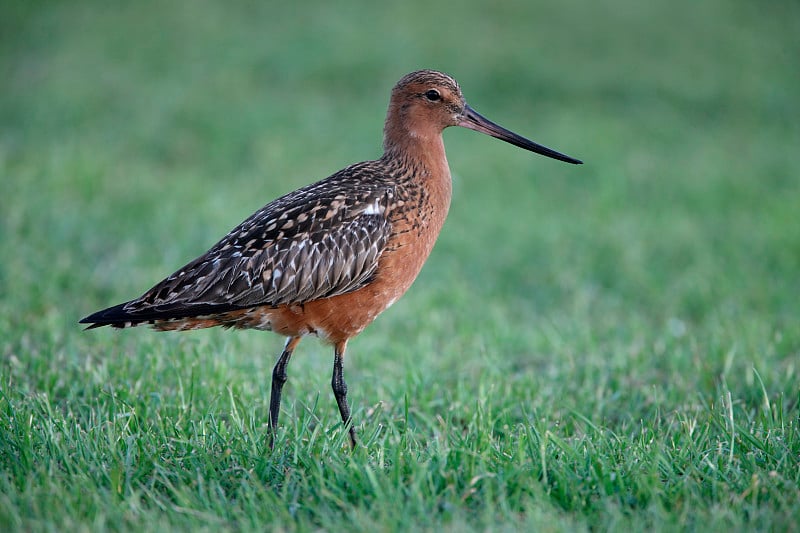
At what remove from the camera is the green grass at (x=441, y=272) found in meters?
3.76

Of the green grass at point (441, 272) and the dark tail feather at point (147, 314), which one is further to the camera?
the dark tail feather at point (147, 314)

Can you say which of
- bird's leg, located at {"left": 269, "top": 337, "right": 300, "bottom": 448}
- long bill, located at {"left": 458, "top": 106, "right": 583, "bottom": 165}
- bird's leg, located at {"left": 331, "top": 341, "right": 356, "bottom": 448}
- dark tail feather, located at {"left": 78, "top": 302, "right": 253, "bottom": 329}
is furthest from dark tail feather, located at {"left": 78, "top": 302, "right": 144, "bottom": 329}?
long bill, located at {"left": 458, "top": 106, "right": 583, "bottom": 165}

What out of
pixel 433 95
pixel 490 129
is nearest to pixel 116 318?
pixel 433 95

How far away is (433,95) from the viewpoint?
545 cm

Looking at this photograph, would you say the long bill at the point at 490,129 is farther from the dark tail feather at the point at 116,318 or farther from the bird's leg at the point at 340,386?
the dark tail feather at the point at 116,318

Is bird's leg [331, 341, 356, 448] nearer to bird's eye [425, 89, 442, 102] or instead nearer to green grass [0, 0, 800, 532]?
green grass [0, 0, 800, 532]

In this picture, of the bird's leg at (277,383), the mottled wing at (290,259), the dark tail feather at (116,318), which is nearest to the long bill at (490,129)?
the mottled wing at (290,259)

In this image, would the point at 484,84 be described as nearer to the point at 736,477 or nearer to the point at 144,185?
the point at 144,185

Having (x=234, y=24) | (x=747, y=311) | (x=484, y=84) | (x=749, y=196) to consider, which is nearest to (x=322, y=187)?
(x=747, y=311)

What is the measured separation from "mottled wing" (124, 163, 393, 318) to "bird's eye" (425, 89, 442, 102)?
85 centimetres

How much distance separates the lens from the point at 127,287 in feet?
23.8

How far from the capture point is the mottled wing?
4.59 meters

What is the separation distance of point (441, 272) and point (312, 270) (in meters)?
4.46

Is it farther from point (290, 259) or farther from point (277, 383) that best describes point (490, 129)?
point (277, 383)
